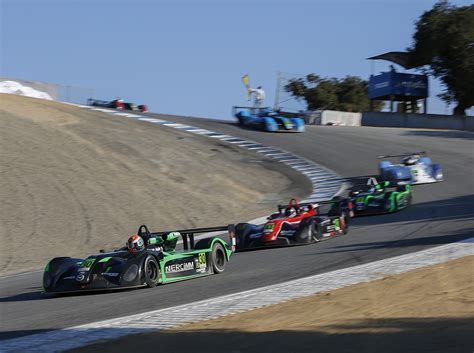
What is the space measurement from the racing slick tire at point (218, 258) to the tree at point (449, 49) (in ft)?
135

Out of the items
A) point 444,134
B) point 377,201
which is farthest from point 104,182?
point 444,134

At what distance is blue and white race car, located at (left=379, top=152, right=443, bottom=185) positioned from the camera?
995 inches

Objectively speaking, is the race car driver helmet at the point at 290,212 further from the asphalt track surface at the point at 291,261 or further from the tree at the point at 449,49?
the tree at the point at 449,49

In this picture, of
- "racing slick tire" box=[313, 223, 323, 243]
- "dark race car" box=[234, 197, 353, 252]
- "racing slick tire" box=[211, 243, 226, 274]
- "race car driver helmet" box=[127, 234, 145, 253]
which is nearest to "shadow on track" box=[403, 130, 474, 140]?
"dark race car" box=[234, 197, 353, 252]

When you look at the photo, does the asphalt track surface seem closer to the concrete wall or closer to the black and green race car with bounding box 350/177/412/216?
the black and green race car with bounding box 350/177/412/216

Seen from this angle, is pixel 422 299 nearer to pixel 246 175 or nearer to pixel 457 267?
pixel 457 267

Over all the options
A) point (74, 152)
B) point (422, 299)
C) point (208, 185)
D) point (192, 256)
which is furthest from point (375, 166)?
point (422, 299)

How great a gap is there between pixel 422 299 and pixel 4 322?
4.79 meters

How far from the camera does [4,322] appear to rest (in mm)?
8484

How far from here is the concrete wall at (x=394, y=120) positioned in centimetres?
4488

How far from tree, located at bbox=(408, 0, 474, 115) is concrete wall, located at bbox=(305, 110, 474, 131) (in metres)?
5.59

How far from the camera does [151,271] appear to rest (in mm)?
10797

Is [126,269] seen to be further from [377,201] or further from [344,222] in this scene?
[377,201]

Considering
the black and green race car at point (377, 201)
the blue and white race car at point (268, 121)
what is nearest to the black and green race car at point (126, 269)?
the black and green race car at point (377, 201)
